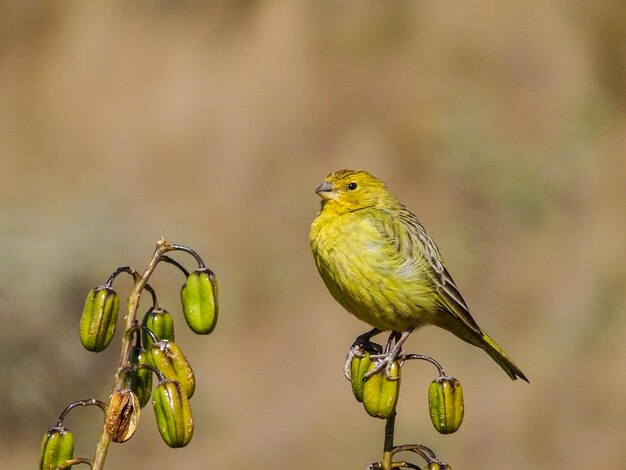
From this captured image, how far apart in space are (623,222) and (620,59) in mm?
1832

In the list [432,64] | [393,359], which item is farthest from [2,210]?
[393,359]

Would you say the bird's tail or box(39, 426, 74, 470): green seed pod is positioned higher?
the bird's tail

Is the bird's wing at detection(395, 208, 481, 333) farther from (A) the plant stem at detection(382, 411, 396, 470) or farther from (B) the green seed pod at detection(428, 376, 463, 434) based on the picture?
(A) the plant stem at detection(382, 411, 396, 470)

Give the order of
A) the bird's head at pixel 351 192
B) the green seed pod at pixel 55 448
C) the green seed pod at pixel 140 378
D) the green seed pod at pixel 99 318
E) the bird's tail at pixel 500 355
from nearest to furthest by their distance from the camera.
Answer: the green seed pod at pixel 55 448, the green seed pod at pixel 140 378, the green seed pod at pixel 99 318, the bird's tail at pixel 500 355, the bird's head at pixel 351 192

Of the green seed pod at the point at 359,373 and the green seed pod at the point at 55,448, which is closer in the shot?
the green seed pod at the point at 55,448

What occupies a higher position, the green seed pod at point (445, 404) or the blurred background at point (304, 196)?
the blurred background at point (304, 196)

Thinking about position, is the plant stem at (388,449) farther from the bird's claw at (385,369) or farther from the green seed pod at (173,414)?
the green seed pod at (173,414)

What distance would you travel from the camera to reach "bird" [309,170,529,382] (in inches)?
192

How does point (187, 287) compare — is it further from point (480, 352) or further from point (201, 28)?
point (201, 28)

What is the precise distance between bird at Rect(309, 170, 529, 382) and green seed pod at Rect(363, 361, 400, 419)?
166 cm

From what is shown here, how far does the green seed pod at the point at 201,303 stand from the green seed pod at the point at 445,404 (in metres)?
0.61

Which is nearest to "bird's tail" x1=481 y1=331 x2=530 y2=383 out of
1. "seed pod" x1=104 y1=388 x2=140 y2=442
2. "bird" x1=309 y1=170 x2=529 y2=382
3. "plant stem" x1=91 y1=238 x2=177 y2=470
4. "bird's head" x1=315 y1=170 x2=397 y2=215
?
"bird" x1=309 y1=170 x2=529 y2=382

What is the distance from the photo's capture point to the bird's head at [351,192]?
5.34 m

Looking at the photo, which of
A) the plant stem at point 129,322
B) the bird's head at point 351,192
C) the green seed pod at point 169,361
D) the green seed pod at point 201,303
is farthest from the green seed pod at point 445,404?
the bird's head at point 351,192
